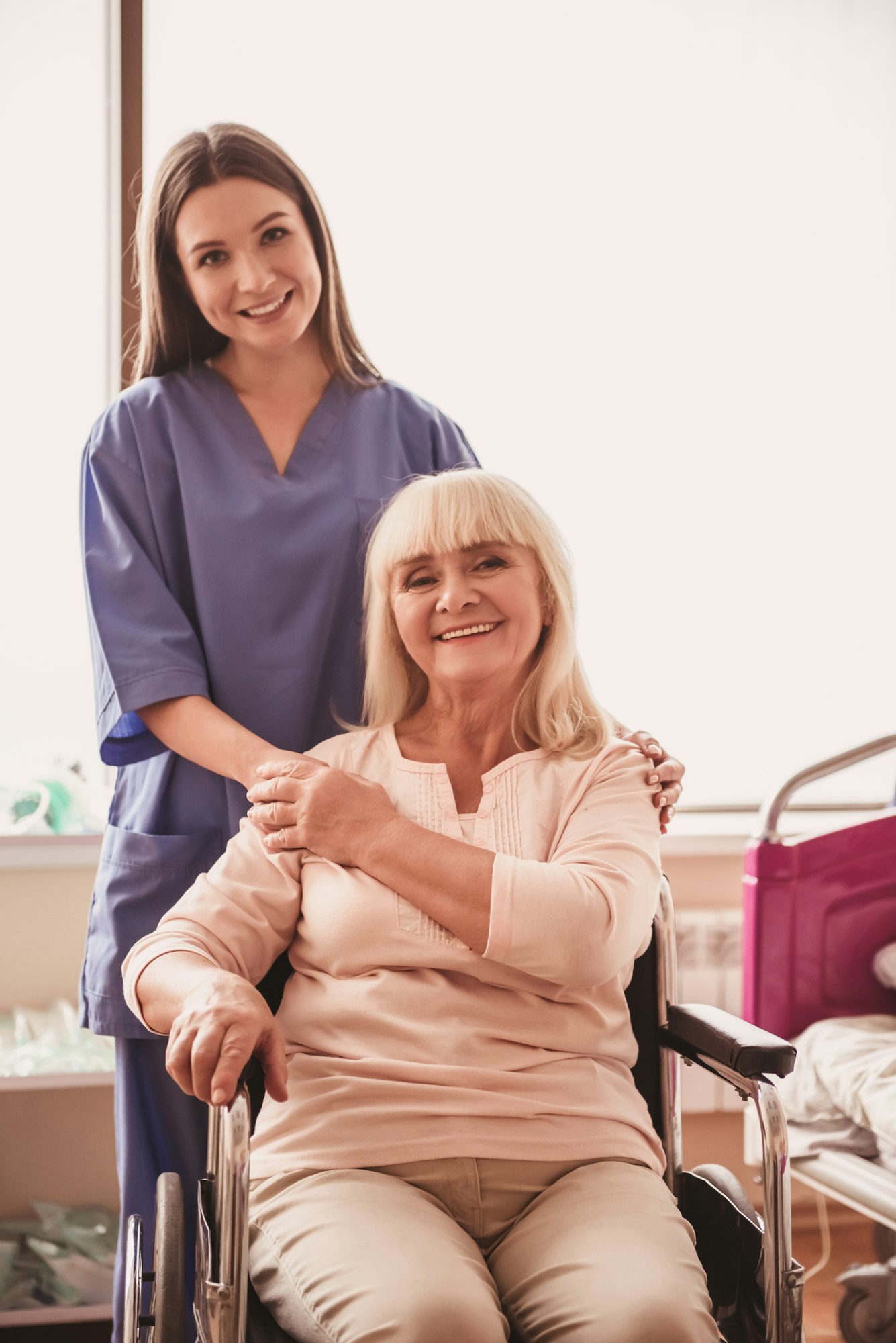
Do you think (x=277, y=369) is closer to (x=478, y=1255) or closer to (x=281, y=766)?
(x=281, y=766)

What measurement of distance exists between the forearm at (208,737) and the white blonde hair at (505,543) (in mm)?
157

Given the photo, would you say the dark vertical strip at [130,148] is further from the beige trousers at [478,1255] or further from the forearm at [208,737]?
the beige trousers at [478,1255]

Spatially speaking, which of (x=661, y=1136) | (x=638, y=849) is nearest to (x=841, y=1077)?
(x=661, y=1136)

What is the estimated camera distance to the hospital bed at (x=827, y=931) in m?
1.89

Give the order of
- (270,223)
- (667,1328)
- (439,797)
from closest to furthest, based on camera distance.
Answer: (667,1328), (439,797), (270,223)

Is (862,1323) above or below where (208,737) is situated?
below

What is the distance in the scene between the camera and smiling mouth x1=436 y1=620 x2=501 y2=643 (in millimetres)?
1357

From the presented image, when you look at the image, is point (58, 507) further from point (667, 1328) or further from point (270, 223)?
point (667, 1328)

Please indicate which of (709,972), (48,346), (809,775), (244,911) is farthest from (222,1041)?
(48,346)

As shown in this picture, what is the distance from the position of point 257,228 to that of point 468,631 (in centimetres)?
57

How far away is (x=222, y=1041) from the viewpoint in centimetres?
104

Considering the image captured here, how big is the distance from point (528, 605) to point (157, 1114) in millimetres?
785

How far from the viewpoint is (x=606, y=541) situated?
2607 millimetres

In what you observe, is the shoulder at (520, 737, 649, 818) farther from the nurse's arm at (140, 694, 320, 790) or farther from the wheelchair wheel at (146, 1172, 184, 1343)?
the wheelchair wheel at (146, 1172, 184, 1343)
